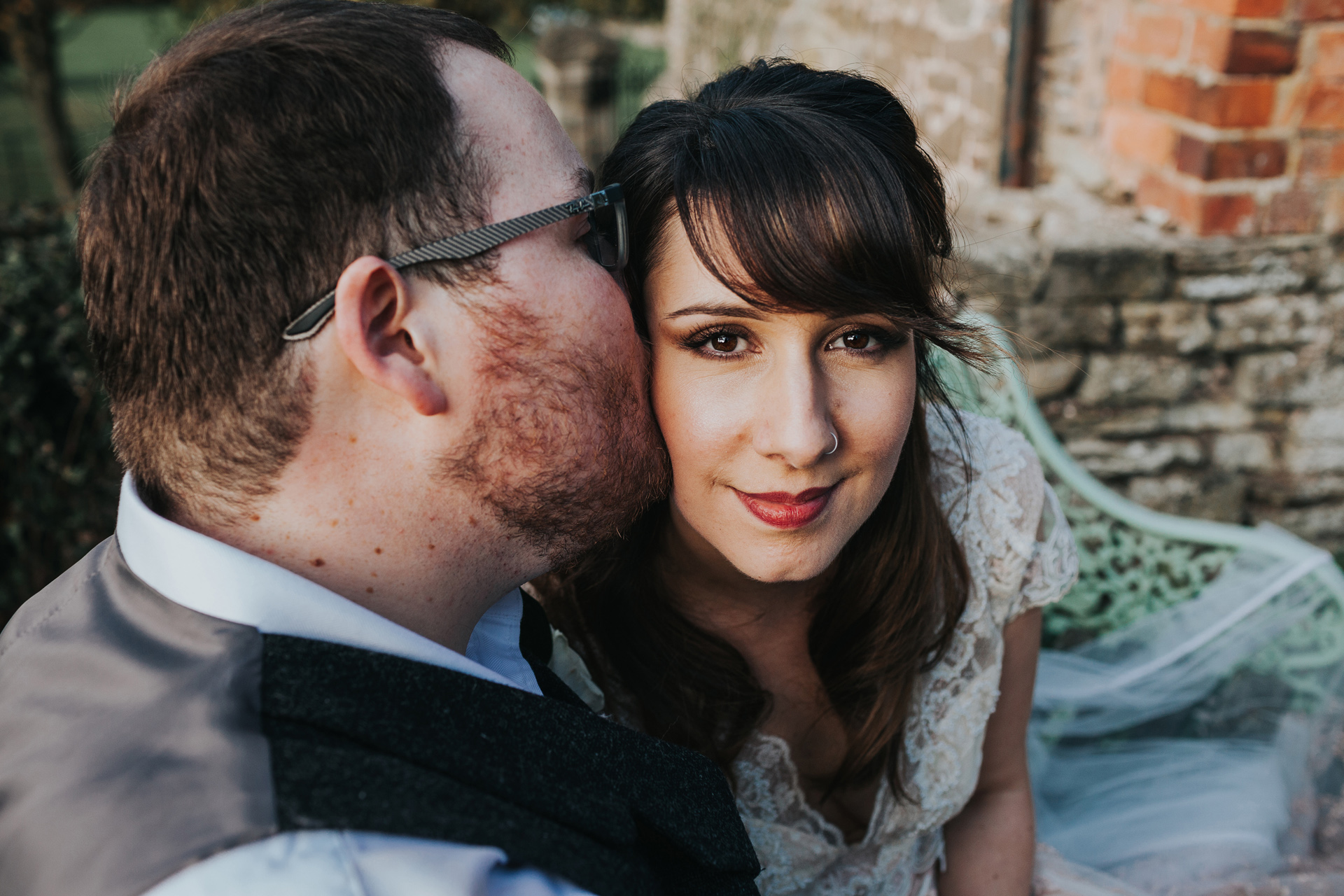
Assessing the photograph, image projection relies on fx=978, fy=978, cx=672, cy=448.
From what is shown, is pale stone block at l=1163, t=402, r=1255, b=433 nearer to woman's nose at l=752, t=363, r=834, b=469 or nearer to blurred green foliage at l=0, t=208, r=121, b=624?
woman's nose at l=752, t=363, r=834, b=469

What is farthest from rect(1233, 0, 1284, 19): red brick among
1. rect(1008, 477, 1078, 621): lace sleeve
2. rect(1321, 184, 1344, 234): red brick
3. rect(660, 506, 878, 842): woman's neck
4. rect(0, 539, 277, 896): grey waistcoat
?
rect(0, 539, 277, 896): grey waistcoat

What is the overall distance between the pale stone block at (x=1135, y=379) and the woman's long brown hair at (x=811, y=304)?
1611mm

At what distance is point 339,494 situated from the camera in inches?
52.2

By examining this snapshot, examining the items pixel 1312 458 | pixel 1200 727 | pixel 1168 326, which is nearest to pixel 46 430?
pixel 1200 727

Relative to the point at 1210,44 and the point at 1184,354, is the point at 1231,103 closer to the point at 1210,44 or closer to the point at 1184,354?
the point at 1210,44

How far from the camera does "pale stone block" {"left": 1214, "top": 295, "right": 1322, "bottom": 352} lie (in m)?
3.51

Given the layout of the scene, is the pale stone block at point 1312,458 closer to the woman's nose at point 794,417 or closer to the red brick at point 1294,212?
the red brick at point 1294,212

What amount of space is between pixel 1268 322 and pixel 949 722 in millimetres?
2393

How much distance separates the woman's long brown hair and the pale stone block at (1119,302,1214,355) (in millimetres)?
1653

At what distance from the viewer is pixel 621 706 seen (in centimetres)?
202

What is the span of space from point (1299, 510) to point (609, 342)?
3377 millimetres

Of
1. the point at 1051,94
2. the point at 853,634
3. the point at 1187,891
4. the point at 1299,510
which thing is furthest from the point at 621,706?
the point at 1051,94

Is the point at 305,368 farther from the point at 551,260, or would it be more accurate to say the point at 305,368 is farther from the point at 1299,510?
the point at 1299,510

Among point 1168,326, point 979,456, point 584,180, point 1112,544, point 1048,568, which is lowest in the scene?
point 1112,544
